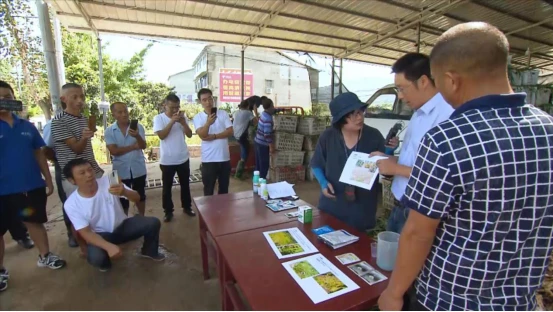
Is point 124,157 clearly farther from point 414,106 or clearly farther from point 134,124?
point 414,106

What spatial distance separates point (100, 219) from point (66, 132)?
0.86 metres

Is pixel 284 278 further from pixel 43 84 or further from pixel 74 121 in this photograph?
pixel 43 84

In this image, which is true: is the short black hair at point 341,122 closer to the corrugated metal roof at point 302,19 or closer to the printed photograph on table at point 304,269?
the printed photograph on table at point 304,269

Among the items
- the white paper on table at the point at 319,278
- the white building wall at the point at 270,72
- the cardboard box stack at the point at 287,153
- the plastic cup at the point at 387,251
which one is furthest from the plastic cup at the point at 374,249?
the white building wall at the point at 270,72

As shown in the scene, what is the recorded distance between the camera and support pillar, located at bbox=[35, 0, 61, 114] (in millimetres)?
3844

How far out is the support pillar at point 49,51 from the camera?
3.84 m

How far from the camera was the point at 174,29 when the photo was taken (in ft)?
17.5

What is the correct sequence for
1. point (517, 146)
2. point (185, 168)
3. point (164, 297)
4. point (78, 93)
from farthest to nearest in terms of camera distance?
1. point (185, 168)
2. point (78, 93)
3. point (164, 297)
4. point (517, 146)

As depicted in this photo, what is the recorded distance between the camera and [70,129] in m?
2.52

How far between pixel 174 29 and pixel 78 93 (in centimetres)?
333

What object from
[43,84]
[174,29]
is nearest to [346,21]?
[174,29]

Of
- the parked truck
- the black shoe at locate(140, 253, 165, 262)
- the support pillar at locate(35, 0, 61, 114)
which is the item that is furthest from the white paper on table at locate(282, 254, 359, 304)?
the support pillar at locate(35, 0, 61, 114)

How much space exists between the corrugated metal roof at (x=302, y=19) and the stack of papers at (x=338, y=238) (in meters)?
4.02

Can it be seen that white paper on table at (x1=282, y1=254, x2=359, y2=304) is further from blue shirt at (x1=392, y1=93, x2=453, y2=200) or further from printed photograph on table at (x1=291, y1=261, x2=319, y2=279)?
blue shirt at (x1=392, y1=93, x2=453, y2=200)
